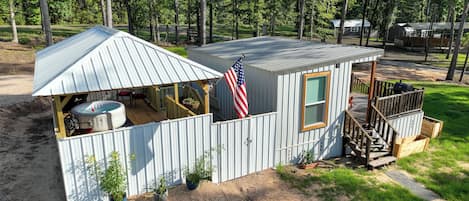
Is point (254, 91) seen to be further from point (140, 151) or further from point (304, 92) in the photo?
point (140, 151)

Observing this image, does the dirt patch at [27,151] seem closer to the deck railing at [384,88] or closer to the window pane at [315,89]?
the window pane at [315,89]

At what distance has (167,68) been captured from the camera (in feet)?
25.5

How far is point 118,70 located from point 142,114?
3.31 m

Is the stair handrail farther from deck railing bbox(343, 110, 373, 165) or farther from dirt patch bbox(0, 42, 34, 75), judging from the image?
dirt patch bbox(0, 42, 34, 75)

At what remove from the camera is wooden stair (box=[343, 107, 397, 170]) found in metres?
9.91

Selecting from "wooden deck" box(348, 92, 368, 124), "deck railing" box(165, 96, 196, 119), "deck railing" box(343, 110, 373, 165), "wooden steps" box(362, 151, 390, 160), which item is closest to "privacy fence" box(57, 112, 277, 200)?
"deck railing" box(165, 96, 196, 119)

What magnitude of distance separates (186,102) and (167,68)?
2.69 meters

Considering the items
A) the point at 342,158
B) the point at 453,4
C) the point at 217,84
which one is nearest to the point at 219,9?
the point at 453,4

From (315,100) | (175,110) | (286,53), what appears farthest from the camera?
(286,53)

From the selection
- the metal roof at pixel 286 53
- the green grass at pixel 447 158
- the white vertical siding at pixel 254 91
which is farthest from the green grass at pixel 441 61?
the white vertical siding at pixel 254 91

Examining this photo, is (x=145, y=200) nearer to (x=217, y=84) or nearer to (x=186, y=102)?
(x=186, y=102)

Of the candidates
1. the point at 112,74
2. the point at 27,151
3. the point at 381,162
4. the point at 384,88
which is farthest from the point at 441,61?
the point at 27,151

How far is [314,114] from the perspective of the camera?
380 inches

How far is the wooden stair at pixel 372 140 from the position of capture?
9914 millimetres
